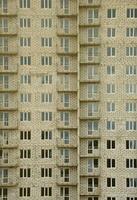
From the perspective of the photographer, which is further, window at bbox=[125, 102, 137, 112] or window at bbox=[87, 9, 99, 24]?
window at bbox=[125, 102, 137, 112]

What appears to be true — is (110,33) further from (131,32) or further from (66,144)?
(66,144)

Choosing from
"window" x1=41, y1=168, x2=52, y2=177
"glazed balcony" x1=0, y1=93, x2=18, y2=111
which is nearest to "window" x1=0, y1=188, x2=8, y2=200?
"window" x1=41, y1=168, x2=52, y2=177

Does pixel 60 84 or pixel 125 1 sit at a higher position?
pixel 125 1

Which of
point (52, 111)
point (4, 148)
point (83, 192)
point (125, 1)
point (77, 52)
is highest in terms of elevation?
point (125, 1)

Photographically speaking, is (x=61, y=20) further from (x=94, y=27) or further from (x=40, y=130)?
(x=40, y=130)

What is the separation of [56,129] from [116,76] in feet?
31.8

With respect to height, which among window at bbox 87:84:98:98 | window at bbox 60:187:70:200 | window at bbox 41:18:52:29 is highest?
window at bbox 41:18:52:29

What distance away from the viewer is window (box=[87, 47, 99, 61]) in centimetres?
7062

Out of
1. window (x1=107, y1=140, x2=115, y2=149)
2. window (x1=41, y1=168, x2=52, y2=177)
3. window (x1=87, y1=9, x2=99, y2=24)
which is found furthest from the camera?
window (x1=41, y1=168, x2=52, y2=177)

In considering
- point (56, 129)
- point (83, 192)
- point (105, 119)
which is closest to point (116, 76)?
point (105, 119)

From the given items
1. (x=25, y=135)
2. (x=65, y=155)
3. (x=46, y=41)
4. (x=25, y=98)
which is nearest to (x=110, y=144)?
(x=65, y=155)

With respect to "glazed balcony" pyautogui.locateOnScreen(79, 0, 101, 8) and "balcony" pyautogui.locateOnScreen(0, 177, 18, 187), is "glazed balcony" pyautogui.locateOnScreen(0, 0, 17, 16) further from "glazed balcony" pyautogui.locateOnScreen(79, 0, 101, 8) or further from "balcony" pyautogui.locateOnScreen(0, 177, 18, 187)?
"balcony" pyautogui.locateOnScreen(0, 177, 18, 187)

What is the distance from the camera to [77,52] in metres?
69.9

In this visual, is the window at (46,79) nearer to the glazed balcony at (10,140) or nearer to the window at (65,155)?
the glazed balcony at (10,140)
